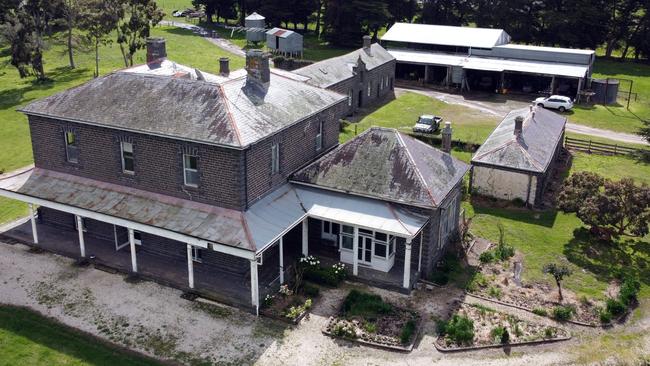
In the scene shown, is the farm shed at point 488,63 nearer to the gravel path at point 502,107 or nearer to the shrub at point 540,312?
the gravel path at point 502,107

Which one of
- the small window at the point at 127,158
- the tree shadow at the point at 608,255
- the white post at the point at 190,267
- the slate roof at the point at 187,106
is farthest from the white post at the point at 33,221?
the tree shadow at the point at 608,255

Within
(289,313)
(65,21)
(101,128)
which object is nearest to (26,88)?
(65,21)

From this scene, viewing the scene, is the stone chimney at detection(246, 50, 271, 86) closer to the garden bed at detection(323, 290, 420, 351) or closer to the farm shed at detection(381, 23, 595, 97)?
the garden bed at detection(323, 290, 420, 351)

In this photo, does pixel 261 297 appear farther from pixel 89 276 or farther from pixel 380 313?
pixel 89 276

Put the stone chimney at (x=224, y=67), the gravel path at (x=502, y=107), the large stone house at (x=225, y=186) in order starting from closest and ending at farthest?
the large stone house at (x=225, y=186) < the stone chimney at (x=224, y=67) < the gravel path at (x=502, y=107)

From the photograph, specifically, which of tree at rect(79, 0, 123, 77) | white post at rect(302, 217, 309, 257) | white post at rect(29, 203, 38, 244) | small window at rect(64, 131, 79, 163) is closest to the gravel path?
tree at rect(79, 0, 123, 77)
